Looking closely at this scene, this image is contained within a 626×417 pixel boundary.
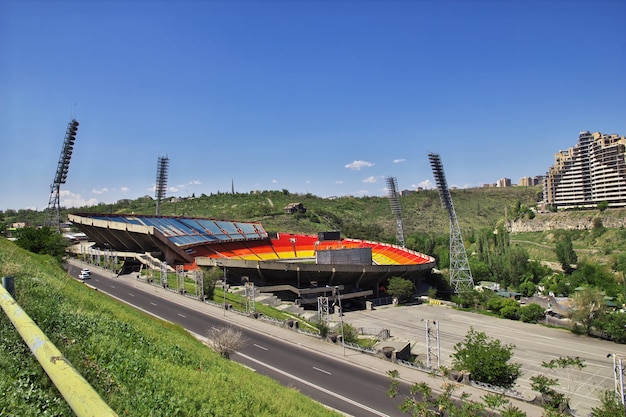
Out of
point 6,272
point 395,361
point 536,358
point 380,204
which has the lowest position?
point 536,358

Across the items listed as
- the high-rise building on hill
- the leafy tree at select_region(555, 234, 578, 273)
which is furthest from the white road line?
the high-rise building on hill

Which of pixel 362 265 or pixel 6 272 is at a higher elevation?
pixel 6 272

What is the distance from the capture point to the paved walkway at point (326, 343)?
21297 mm

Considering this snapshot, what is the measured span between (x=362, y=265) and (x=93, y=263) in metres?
45.5

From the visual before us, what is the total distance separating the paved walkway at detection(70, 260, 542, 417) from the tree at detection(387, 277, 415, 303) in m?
6.57

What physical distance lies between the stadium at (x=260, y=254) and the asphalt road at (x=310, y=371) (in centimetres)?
1780

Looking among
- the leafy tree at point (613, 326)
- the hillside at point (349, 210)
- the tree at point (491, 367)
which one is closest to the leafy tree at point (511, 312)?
the leafy tree at point (613, 326)

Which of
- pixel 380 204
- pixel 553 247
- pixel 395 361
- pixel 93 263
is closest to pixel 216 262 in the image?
pixel 93 263

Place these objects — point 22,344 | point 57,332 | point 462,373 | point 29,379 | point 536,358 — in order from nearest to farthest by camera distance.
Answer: point 29,379
point 22,344
point 57,332
point 462,373
point 536,358

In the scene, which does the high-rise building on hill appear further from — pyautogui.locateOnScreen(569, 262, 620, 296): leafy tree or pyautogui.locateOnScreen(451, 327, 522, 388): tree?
pyautogui.locateOnScreen(451, 327, 522, 388): tree

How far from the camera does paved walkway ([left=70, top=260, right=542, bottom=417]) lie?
69.9ft

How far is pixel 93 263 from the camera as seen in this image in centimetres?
6419

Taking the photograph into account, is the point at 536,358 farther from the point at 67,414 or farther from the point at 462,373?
the point at 67,414

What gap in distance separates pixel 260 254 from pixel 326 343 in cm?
4292
